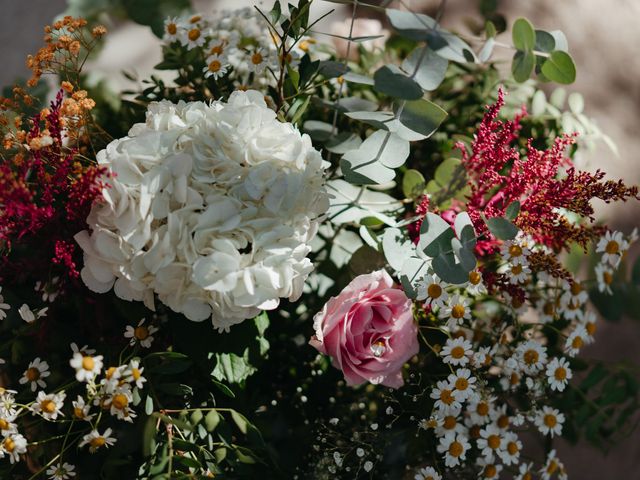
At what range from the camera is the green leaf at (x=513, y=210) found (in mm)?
554

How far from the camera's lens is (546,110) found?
2.78 feet


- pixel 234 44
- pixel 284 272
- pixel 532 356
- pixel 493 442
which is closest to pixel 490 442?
pixel 493 442

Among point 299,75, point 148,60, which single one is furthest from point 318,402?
point 148,60

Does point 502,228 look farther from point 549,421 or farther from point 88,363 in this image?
point 88,363

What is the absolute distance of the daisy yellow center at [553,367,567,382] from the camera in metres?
0.63

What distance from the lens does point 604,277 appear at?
27.0 inches

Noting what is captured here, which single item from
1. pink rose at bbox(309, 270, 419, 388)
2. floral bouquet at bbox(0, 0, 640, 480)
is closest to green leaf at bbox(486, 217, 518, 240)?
floral bouquet at bbox(0, 0, 640, 480)

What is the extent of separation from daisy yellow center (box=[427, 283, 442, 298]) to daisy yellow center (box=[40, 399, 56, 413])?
1.15ft

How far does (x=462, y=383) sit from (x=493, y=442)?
0.31 feet

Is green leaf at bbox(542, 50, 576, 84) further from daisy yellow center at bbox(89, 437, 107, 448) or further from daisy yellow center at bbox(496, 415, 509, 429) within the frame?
daisy yellow center at bbox(89, 437, 107, 448)

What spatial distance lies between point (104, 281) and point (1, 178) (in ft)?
0.37

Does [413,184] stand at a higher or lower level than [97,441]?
higher

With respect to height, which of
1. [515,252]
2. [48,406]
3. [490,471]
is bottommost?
[490,471]

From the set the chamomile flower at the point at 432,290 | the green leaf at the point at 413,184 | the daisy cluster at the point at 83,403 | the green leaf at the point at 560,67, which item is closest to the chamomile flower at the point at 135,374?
the daisy cluster at the point at 83,403
